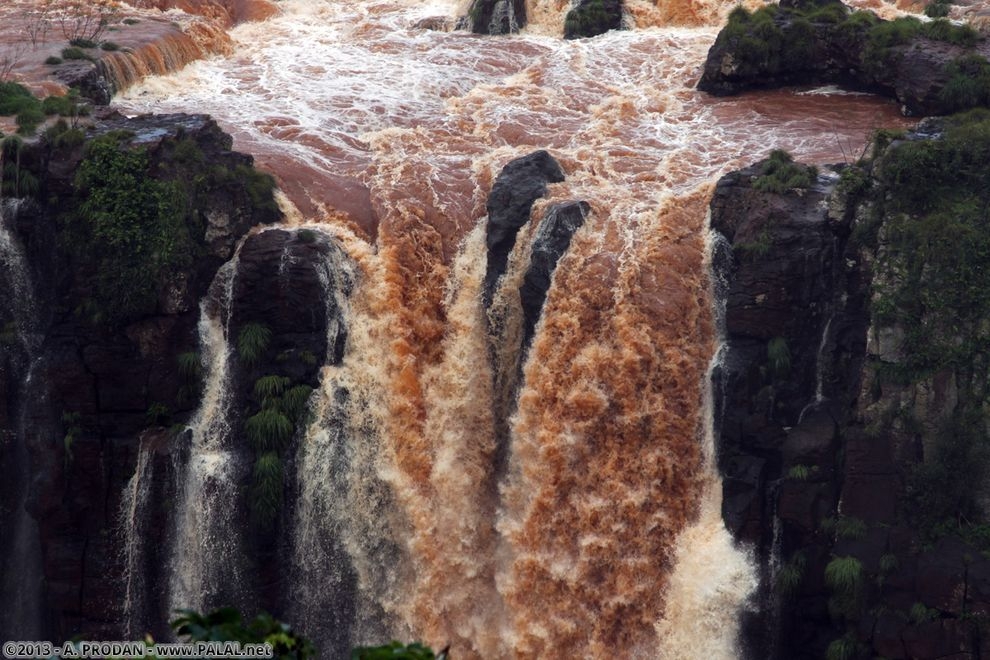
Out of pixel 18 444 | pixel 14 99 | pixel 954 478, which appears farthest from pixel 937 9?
pixel 18 444

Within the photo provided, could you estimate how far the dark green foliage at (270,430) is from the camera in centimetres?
2139

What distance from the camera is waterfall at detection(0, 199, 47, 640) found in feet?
72.4

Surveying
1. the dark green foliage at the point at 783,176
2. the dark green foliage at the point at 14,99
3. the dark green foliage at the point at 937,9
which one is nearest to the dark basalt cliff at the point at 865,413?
the dark green foliage at the point at 783,176

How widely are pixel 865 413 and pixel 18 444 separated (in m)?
15.0

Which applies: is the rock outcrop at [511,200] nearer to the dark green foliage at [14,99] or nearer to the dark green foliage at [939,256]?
the dark green foliage at [939,256]

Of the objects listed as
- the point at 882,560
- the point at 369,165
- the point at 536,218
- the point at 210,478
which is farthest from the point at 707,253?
the point at 210,478

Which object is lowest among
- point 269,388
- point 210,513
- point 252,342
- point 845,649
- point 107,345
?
point 845,649

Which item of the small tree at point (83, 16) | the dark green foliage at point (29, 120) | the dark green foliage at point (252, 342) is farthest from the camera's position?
the small tree at point (83, 16)

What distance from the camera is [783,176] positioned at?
22.0m

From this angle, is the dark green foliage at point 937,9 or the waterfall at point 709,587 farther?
the dark green foliage at point 937,9

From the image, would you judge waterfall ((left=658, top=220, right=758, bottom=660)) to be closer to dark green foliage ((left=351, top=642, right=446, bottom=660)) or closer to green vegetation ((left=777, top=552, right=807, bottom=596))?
green vegetation ((left=777, top=552, right=807, bottom=596))

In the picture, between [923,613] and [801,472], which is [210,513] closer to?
[801,472]

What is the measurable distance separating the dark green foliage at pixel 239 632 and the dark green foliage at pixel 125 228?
47.3 feet

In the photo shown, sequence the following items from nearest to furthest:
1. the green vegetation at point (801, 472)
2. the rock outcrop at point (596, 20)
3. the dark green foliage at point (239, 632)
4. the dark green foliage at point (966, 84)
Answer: the dark green foliage at point (239, 632) → the green vegetation at point (801, 472) → the dark green foliage at point (966, 84) → the rock outcrop at point (596, 20)
